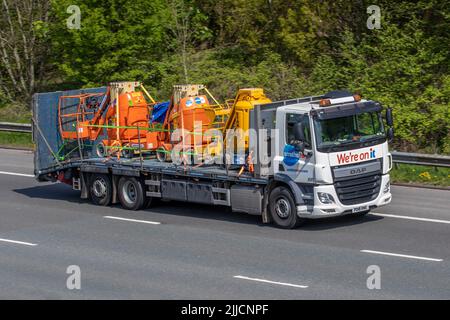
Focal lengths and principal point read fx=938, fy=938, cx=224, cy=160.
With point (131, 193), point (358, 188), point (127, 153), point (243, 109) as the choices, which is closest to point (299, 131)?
point (358, 188)

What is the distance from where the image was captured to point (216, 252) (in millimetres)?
16297

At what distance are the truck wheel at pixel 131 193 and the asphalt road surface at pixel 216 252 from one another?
0.25 meters

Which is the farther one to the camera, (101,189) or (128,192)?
(101,189)

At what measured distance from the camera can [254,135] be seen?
59.7 feet

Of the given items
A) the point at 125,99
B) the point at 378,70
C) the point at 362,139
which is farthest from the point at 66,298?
the point at 378,70

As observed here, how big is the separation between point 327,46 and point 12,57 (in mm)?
13157

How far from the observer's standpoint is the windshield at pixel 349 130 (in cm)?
1744

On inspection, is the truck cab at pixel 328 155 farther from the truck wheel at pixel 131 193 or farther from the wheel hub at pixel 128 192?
the wheel hub at pixel 128 192

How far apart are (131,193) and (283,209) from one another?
4263 mm

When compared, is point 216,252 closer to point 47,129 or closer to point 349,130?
point 349,130

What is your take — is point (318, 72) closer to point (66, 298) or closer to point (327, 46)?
point (327, 46)

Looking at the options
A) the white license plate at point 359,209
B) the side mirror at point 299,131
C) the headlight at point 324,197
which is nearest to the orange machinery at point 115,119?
the side mirror at point 299,131

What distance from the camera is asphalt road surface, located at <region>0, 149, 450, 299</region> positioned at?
13.7 metres

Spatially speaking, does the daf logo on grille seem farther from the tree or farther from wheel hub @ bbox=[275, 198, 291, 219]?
the tree
